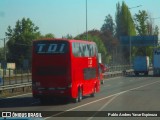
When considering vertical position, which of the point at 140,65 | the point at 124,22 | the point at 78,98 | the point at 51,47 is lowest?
the point at 78,98

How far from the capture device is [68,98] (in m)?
24.1

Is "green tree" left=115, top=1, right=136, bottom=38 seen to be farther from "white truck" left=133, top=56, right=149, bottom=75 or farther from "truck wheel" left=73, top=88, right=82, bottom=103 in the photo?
"truck wheel" left=73, top=88, right=82, bottom=103

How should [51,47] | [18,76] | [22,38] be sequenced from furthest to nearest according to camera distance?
[22,38] → [18,76] → [51,47]

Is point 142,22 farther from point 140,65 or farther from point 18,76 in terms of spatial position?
point 18,76

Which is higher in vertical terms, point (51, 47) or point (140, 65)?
point (51, 47)

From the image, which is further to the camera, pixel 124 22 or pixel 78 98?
pixel 124 22

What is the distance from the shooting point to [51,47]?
2377cm

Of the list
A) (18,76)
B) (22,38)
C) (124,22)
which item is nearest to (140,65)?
(18,76)

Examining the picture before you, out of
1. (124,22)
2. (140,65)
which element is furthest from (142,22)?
(140,65)

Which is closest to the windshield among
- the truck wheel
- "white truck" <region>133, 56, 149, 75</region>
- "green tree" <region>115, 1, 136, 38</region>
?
the truck wheel

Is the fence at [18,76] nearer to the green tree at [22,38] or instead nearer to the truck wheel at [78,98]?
the truck wheel at [78,98]

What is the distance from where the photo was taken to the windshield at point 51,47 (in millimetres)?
23594

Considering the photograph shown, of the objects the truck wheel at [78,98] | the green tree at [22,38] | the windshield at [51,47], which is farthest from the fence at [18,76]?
the green tree at [22,38]

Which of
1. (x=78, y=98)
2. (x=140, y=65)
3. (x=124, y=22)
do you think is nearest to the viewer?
(x=78, y=98)
